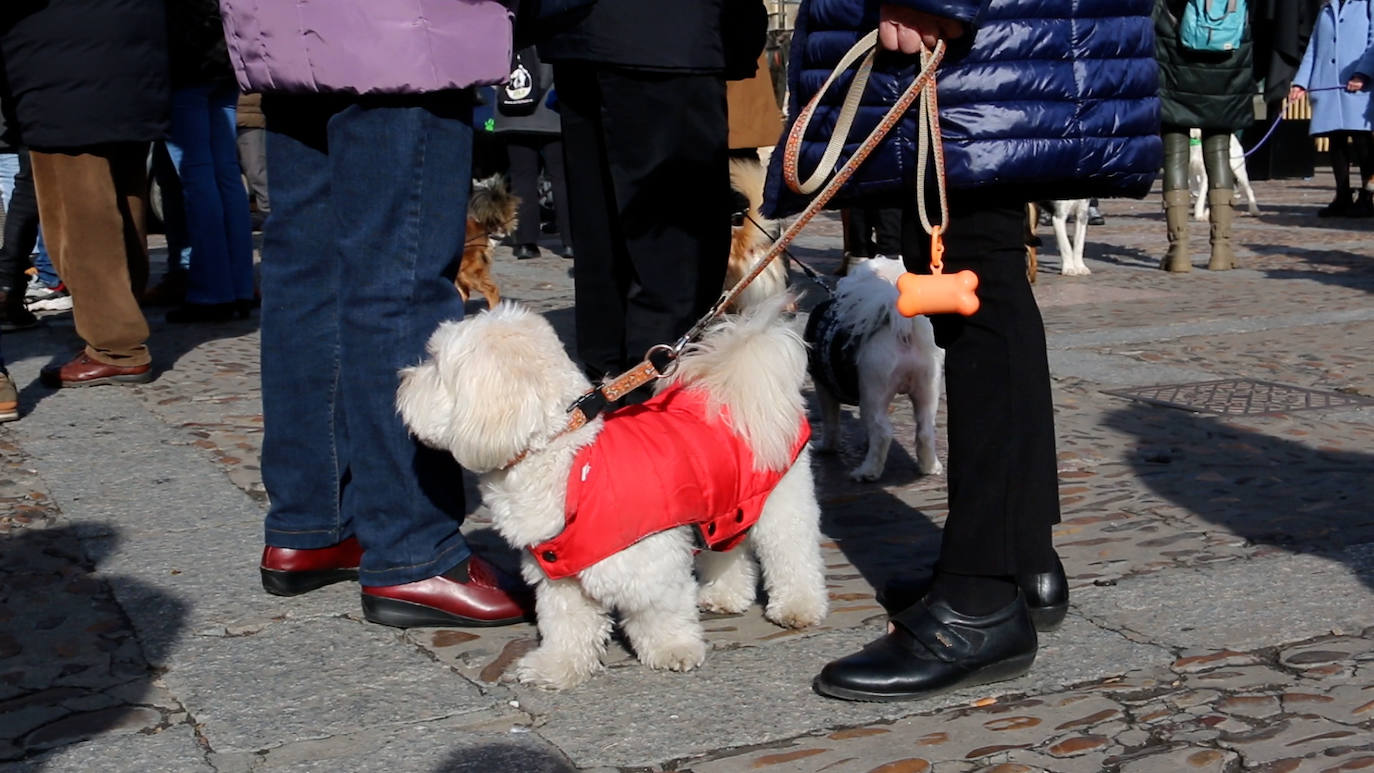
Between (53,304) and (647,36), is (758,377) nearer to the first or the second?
(647,36)

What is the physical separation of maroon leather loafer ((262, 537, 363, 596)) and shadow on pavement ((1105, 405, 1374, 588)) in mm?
2399

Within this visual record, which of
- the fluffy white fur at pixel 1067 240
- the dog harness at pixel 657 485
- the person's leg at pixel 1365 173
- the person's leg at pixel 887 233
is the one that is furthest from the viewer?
the person's leg at pixel 1365 173

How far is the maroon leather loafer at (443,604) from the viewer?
3408 mm

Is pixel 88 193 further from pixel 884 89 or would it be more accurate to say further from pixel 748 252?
pixel 884 89

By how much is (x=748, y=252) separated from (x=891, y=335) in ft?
6.18

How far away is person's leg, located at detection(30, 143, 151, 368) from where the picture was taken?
6.17m

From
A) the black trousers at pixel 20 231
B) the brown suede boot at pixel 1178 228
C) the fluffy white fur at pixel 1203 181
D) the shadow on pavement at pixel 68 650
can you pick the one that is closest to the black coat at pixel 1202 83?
the brown suede boot at pixel 1178 228

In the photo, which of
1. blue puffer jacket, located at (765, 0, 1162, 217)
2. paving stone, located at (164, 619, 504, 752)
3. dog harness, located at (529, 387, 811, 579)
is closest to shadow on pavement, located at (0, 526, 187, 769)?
paving stone, located at (164, 619, 504, 752)

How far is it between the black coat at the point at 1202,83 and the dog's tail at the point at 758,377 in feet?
24.8

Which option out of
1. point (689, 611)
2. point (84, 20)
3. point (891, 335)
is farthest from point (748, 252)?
point (689, 611)

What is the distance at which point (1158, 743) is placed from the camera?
2.67 metres

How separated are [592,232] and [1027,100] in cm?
166

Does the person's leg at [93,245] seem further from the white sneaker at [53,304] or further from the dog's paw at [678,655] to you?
the dog's paw at [678,655]

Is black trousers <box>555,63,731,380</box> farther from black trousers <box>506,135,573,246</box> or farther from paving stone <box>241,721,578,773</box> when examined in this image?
black trousers <box>506,135,573,246</box>
